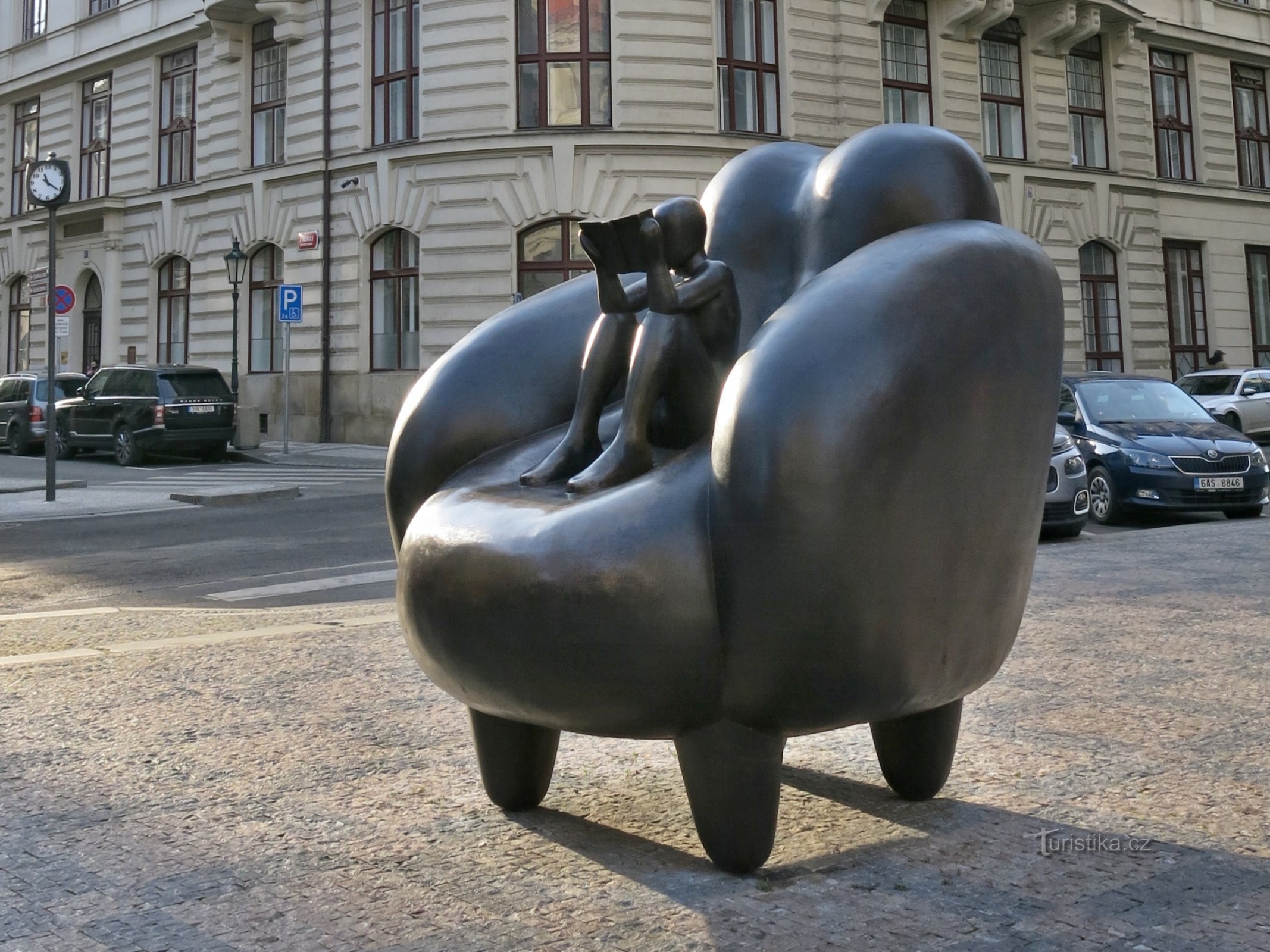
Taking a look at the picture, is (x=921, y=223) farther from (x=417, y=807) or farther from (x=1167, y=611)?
(x=1167, y=611)

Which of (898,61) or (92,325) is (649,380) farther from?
(92,325)

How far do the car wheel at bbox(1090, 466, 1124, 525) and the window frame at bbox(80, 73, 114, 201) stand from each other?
26.6 metres

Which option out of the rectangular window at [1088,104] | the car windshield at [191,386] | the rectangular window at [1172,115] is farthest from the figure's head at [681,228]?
the rectangular window at [1172,115]

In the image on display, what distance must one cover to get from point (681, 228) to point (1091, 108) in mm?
29779

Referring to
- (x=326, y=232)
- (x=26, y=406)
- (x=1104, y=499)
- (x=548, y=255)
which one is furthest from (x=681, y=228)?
(x=326, y=232)

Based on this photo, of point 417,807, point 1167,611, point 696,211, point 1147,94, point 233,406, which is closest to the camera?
point 696,211

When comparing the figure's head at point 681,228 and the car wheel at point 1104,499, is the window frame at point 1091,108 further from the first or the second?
the figure's head at point 681,228

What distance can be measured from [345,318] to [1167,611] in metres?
21.3

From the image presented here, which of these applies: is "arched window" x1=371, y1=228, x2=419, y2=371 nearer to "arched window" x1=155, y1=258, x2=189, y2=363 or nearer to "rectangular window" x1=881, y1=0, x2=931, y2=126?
"arched window" x1=155, y1=258, x2=189, y2=363

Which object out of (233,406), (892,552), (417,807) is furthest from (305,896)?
(233,406)

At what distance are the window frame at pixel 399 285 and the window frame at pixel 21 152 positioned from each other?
13.4 metres

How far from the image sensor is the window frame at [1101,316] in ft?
95.9

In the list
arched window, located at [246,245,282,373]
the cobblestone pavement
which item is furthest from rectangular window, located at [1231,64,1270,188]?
the cobblestone pavement

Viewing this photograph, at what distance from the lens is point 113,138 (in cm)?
3134
